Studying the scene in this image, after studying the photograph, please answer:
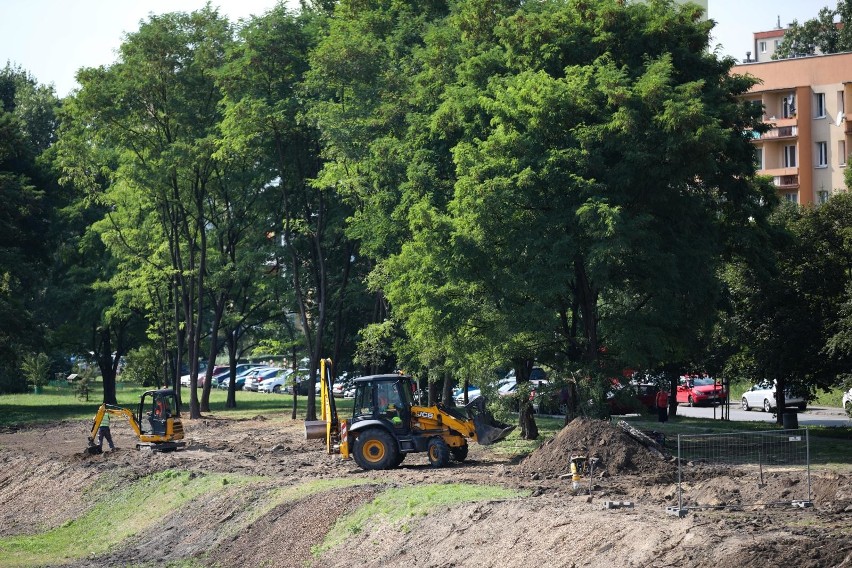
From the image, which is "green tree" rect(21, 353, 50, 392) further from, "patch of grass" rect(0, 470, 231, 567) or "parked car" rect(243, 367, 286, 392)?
"patch of grass" rect(0, 470, 231, 567)

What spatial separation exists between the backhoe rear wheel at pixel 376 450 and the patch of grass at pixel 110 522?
365cm

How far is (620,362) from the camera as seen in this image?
30.5 m

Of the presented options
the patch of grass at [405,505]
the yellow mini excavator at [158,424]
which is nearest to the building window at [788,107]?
the yellow mini excavator at [158,424]

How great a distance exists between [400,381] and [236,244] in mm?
29395

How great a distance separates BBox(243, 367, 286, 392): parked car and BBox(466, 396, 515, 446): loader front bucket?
58891 mm

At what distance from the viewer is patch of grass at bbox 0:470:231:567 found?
27062mm

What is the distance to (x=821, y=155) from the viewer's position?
76062 millimetres

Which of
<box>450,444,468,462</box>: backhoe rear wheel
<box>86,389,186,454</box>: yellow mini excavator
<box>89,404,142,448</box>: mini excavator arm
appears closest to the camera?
<box>450,444,468,462</box>: backhoe rear wheel

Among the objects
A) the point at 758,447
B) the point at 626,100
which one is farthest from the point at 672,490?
the point at 626,100

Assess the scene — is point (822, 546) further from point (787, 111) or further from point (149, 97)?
point (787, 111)

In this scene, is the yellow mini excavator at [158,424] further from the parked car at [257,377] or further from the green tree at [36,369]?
the parked car at [257,377]

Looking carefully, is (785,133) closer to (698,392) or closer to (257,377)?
(698,392)

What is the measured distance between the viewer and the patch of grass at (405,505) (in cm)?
2152

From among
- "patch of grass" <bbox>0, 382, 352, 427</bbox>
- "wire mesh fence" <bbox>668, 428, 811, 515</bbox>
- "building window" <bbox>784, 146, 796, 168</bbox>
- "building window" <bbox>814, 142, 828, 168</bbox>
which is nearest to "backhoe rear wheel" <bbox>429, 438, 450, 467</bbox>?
"wire mesh fence" <bbox>668, 428, 811, 515</bbox>
